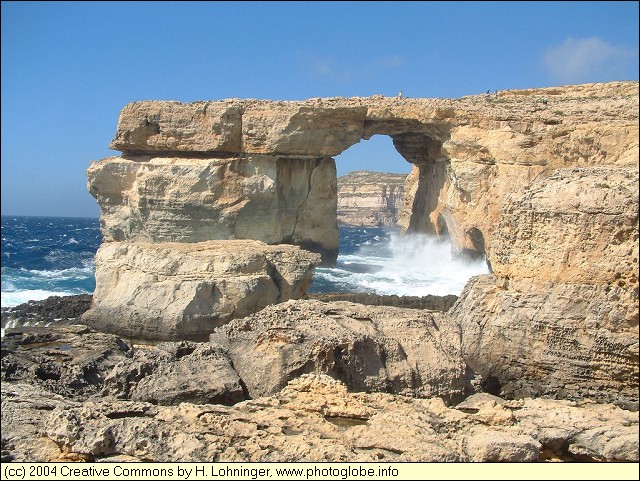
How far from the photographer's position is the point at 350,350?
739 cm

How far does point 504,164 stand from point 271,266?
8.48m

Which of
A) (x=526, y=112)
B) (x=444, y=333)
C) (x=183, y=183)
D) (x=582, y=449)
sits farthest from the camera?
(x=183, y=183)

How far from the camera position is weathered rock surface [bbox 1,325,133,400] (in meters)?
10.3

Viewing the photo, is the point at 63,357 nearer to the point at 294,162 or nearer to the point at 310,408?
the point at 310,408

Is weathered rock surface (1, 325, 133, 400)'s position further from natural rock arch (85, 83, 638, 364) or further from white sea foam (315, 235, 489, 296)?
white sea foam (315, 235, 489, 296)

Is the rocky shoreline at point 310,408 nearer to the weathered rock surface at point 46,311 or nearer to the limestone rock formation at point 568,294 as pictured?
the limestone rock formation at point 568,294

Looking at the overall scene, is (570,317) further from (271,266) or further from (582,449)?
(271,266)

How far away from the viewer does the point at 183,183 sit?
22328 millimetres

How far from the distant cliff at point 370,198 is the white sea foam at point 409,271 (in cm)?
3178

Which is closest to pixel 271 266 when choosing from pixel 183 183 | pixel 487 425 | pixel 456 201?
pixel 183 183

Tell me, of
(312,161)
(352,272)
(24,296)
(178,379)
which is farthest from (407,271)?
(178,379)

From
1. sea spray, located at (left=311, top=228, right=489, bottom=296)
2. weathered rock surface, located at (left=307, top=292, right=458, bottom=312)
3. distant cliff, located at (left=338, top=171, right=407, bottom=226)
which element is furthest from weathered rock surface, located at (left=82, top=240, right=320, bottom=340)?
distant cliff, located at (left=338, top=171, right=407, bottom=226)

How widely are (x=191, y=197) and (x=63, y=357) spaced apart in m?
10.5

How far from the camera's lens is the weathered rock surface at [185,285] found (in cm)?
1491
